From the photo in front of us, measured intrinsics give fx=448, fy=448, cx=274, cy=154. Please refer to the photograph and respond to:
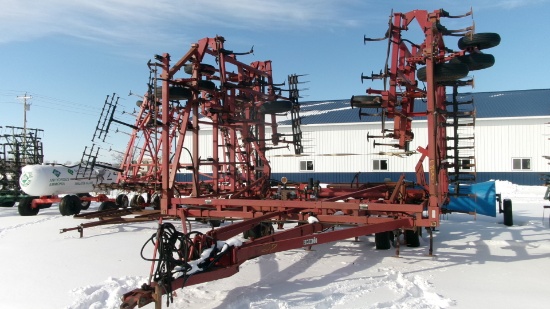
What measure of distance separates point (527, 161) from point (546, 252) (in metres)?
20.7

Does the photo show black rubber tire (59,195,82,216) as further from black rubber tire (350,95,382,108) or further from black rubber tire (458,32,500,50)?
black rubber tire (458,32,500,50)

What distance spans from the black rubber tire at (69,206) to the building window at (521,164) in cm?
2371

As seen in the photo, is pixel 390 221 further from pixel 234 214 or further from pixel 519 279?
pixel 234 214

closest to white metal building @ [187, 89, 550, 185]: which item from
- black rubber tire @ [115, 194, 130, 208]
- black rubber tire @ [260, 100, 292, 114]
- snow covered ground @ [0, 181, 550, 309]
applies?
black rubber tire @ [115, 194, 130, 208]

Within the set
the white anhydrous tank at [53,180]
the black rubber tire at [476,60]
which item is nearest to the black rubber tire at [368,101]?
the black rubber tire at [476,60]

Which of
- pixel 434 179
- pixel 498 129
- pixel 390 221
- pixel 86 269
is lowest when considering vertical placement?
pixel 86 269

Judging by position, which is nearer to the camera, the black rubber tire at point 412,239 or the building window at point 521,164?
the black rubber tire at point 412,239

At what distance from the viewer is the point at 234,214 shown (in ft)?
26.0

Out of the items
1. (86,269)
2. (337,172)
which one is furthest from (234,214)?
(337,172)

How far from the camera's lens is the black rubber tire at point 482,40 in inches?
326

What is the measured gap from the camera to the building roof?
2753cm

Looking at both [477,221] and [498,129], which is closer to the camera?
[477,221]

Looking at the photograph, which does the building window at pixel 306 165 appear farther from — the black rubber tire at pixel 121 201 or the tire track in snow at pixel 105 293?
the tire track in snow at pixel 105 293

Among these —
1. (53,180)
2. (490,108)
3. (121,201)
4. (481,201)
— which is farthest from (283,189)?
(490,108)
